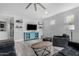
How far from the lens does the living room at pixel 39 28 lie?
2543 mm

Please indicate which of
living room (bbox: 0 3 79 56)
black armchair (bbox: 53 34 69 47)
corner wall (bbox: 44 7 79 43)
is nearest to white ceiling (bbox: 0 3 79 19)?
living room (bbox: 0 3 79 56)

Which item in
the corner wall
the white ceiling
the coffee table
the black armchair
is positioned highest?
the white ceiling

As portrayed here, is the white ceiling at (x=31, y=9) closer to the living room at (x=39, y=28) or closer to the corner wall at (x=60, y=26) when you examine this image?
the living room at (x=39, y=28)

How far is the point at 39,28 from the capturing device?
2.68m

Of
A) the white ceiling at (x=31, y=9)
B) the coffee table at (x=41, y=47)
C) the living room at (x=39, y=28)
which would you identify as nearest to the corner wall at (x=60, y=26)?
the living room at (x=39, y=28)

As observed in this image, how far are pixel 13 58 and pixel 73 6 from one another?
1.91 meters

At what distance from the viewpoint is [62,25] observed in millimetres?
2643

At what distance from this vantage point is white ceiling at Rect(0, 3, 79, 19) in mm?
2541

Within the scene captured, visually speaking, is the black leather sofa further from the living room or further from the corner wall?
the corner wall

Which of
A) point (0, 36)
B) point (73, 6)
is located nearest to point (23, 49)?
point (0, 36)

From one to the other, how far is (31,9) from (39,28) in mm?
514

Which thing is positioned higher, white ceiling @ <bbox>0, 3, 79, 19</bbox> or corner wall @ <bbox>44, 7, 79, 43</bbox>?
white ceiling @ <bbox>0, 3, 79, 19</bbox>

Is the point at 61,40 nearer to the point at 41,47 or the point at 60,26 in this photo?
the point at 60,26

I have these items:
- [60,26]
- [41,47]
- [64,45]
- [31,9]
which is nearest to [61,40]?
[64,45]
